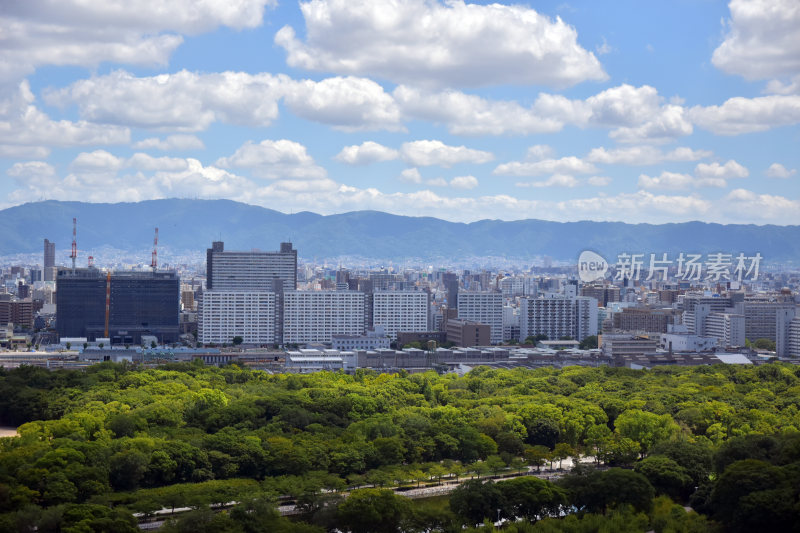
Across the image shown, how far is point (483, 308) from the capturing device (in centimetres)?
4294

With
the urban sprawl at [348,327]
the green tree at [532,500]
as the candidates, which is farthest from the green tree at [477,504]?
the urban sprawl at [348,327]

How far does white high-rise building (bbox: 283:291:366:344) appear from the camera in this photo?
40.0 m

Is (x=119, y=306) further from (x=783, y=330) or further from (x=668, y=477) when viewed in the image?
(x=668, y=477)

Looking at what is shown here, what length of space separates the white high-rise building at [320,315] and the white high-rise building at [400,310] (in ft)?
3.71

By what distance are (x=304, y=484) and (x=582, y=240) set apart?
131843 mm

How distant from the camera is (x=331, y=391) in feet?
70.3

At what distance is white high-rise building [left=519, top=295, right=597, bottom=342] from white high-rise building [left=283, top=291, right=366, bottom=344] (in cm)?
767

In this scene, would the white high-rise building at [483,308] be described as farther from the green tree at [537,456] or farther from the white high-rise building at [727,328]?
the green tree at [537,456]

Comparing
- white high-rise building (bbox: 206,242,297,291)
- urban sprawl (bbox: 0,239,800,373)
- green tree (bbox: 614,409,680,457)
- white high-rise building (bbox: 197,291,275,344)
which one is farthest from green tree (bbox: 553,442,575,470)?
white high-rise building (bbox: 206,242,297,291)

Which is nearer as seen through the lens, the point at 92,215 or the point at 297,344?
the point at 297,344

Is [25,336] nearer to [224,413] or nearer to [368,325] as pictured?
[368,325]

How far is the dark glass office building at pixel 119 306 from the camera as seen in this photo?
1580 inches

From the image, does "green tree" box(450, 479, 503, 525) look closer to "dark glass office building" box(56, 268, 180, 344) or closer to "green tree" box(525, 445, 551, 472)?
"green tree" box(525, 445, 551, 472)

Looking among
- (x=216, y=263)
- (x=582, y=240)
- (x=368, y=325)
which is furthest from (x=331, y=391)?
(x=582, y=240)
